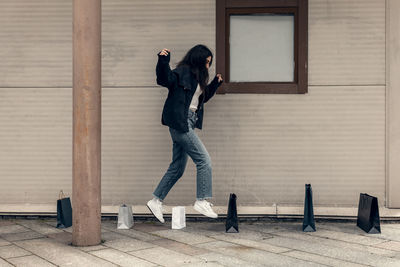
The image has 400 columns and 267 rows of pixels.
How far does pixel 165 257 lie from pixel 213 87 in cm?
224

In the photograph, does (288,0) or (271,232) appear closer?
(271,232)

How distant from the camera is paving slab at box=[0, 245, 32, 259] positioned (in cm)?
439

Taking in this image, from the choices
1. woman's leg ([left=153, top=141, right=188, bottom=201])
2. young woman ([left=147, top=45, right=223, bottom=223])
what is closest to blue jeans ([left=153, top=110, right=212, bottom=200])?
young woman ([left=147, top=45, right=223, bottom=223])

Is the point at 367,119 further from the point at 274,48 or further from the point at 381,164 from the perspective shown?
the point at 274,48

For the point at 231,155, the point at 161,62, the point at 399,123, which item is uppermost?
the point at 161,62

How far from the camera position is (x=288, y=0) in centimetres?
625

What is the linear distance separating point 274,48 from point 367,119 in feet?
4.64

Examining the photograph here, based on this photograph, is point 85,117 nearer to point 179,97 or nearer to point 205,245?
point 179,97

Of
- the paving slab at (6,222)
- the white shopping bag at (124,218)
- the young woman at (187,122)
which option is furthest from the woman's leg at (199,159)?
the paving slab at (6,222)

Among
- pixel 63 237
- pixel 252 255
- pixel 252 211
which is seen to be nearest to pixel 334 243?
pixel 252 255

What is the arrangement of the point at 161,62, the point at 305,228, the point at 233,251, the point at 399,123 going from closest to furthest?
the point at 233,251
the point at 161,62
the point at 305,228
the point at 399,123

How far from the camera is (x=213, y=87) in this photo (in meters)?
5.89

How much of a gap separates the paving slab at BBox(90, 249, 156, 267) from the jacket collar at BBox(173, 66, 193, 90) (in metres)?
1.91

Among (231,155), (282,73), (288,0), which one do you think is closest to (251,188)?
(231,155)
